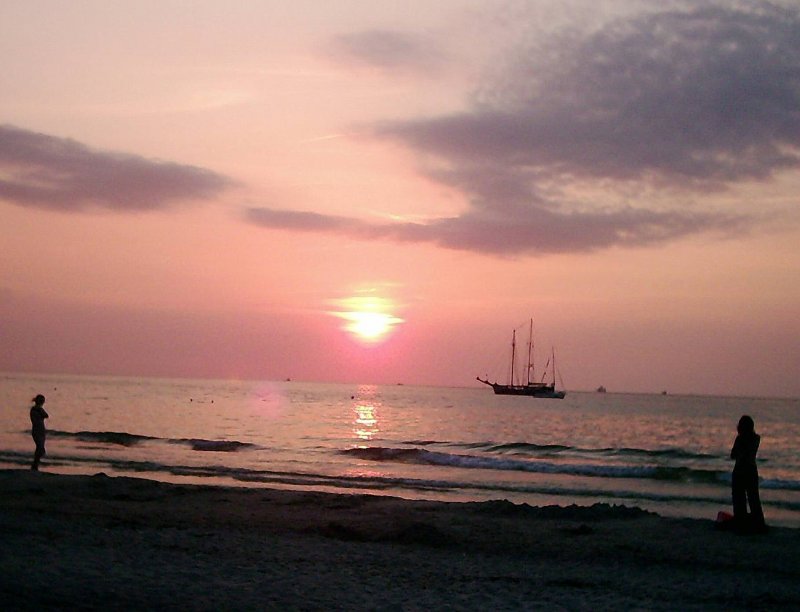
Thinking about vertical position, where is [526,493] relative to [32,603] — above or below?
below

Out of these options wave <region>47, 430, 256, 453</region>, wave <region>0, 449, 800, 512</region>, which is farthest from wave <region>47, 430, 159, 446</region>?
wave <region>0, 449, 800, 512</region>

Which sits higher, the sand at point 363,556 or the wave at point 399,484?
the sand at point 363,556

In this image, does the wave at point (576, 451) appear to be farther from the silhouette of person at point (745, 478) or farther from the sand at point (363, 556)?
the silhouette of person at point (745, 478)

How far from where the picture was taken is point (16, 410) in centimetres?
6200

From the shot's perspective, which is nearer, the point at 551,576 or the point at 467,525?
the point at 551,576

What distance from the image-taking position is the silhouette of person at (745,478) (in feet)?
46.6

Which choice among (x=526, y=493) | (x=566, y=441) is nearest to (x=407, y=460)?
(x=526, y=493)

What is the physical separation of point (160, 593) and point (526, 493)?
18.5 m

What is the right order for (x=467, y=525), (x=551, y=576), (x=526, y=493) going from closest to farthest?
(x=551, y=576)
(x=467, y=525)
(x=526, y=493)

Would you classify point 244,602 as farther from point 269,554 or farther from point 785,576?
point 785,576

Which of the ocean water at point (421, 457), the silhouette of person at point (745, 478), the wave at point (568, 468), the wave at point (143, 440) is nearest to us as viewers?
the silhouette of person at point (745, 478)

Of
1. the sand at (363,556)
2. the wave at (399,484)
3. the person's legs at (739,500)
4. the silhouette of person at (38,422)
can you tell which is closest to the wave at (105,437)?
the wave at (399,484)

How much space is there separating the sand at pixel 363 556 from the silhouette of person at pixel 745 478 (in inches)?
16.1

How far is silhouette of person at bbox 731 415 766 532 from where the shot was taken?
14.2 m
